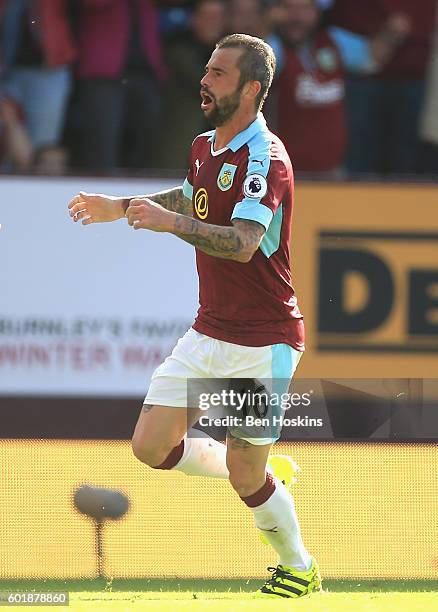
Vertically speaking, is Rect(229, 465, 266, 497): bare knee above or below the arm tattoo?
below

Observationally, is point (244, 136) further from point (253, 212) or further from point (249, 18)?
point (249, 18)

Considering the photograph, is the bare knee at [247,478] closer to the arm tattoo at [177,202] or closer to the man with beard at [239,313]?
the man with beard at [239,313]

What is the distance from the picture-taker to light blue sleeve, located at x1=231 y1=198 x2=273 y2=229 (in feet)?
18.5

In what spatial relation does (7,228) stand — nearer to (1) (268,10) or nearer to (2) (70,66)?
(2) (70,66)

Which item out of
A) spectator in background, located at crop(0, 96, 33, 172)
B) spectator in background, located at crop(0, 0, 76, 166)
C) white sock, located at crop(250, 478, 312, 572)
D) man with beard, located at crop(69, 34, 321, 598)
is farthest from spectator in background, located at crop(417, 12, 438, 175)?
white sock, located at crop(250, 478, 312, 572)

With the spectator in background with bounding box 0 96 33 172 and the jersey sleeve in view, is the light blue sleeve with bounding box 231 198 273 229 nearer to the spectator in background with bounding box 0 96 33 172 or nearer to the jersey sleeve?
the jersey sleeve

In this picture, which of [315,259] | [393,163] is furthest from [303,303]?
[393,163]

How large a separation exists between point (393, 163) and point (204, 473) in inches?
238

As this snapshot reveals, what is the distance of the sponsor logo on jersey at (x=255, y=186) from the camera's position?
5.70 m

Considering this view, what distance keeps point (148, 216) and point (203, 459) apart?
1364 mm

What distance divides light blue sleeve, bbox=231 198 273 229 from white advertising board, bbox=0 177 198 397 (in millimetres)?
4804

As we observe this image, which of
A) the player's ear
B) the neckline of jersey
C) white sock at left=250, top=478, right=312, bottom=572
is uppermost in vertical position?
the player's ear

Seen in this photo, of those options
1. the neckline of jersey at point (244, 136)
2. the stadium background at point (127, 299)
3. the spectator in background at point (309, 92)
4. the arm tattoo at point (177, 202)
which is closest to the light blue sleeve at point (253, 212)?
the neckline of jersey at point (244, 136)

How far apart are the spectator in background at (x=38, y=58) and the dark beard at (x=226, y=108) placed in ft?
16.2
